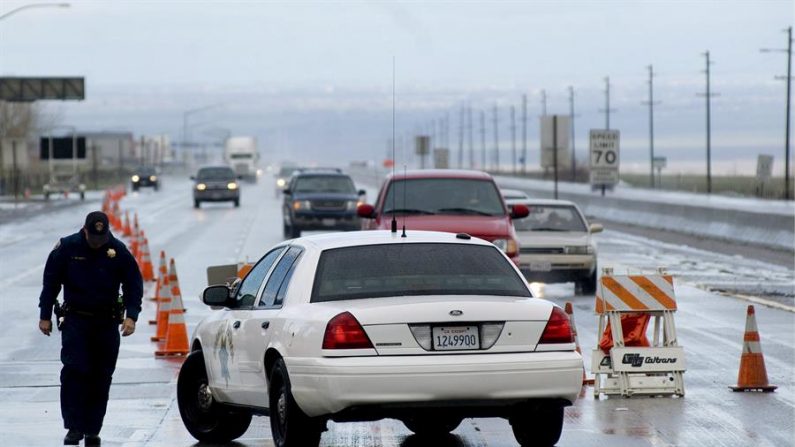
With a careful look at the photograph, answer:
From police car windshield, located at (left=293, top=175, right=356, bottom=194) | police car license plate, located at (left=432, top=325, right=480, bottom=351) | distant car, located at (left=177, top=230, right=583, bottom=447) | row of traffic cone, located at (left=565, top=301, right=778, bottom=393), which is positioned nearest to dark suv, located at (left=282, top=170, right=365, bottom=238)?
police car windshield, located at (left=293, top=175, right=356, bottom=194)

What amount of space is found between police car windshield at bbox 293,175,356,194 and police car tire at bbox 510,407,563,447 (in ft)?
107

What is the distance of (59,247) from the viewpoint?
34.9ft

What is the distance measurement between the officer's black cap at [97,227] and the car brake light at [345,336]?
6.41 feet

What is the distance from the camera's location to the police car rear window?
9.73 m

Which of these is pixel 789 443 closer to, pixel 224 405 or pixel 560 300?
pixel 224 405

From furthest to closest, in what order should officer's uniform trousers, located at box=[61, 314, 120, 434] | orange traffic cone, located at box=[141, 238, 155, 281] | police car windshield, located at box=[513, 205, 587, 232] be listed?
orange traffic cone, located at box=[141, 238, 155, 281] < police car windshield, located at box=[513, 205, 587, 232] < officer's uniform trousers, located at box=[61, 314, 120, 434]

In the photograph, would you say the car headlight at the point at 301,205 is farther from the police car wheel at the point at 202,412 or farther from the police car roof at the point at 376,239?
the police car roof at the point at 376,239

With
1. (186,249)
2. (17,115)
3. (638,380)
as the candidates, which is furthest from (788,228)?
(17,115)

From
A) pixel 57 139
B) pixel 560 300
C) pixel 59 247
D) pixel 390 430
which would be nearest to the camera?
pixel 59 247

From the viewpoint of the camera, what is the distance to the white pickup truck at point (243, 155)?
12450 centimetres

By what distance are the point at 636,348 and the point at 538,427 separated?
10.4ft

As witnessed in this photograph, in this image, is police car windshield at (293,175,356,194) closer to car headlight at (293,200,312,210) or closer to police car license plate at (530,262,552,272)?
car headlight at (293,200,312,210)

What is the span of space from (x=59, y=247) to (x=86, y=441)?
131 cm

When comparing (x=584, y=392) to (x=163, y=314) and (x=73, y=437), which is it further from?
(x=163, y=314)
